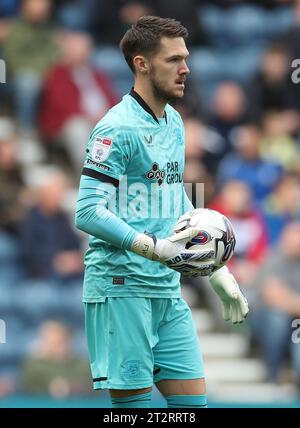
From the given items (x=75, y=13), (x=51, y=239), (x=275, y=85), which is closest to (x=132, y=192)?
(x=51, y=239)

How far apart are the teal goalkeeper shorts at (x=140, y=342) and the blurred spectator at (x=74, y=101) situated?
557cm

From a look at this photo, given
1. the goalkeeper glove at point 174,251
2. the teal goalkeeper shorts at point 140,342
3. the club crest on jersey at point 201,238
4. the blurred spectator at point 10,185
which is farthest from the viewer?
the blurred spectator at point 10,185

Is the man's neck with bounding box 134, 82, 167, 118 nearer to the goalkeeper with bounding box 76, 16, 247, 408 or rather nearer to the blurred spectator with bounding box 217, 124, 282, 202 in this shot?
the goalkeeper with bounding box 76, 16, 247, 408

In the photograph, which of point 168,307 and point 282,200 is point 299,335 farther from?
point 168,307

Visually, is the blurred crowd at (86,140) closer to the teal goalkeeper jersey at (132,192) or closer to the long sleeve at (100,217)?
the teal goalkeeper jersey at (132,192)

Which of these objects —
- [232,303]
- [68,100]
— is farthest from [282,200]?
[232,303]

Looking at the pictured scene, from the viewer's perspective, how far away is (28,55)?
11.4m

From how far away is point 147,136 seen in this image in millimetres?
5520

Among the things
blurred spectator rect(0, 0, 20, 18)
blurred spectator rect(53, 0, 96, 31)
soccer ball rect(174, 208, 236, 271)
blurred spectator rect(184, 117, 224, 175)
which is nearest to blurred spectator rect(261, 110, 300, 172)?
blurred spectator rect(184, 117, 224, 175)

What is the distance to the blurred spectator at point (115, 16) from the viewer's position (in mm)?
11773

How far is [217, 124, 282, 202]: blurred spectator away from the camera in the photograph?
10.9 metres

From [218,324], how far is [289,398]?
3.34 ft

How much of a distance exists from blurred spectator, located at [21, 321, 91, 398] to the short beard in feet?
15.2

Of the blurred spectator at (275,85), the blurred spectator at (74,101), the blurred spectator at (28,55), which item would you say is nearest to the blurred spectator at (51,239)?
the blurred spectator at (74,101)
